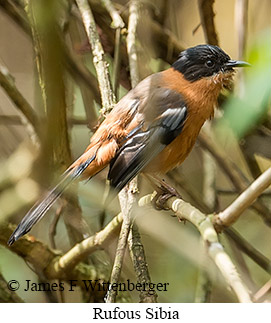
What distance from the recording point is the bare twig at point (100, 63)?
10.8 feet

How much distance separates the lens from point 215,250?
2.26 meters

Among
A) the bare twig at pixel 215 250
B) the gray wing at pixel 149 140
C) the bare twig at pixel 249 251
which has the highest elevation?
the bare twig at pixel 215 250

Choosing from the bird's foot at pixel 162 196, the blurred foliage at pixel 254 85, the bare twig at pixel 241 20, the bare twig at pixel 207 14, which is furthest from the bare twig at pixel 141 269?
the bare twig at pixel 207 14

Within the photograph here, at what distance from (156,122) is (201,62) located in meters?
0.52

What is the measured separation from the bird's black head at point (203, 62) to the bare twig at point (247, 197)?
151 cm

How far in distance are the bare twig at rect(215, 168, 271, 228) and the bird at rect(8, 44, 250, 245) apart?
0.91 metres

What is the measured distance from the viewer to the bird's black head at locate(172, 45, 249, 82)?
3748mm

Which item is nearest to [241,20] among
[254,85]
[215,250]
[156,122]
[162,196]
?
[156,122]

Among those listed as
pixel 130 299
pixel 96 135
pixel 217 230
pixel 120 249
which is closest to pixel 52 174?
pixel 96 135

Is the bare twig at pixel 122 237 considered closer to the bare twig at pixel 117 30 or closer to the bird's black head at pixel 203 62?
the bare twig at pixel 117 30

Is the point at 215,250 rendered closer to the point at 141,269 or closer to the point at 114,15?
the point at 141,269

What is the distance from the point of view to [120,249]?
2686 mm
